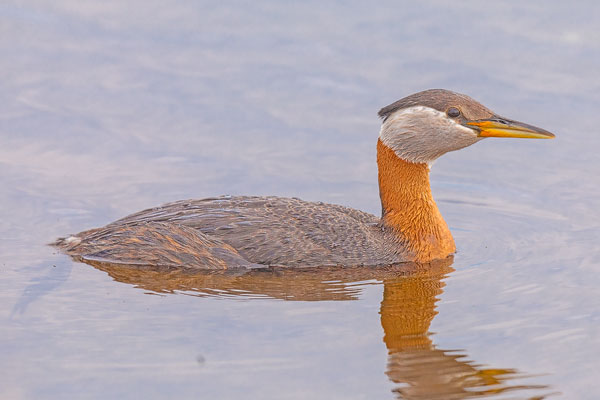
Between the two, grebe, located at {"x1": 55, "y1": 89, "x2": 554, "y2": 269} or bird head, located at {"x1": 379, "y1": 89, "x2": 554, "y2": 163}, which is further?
bird head, located at {"x1": 379, "y1": 89, "x2": 554, "y2": 163}

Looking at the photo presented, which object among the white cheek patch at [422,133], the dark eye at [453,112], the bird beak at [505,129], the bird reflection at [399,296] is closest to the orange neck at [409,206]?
the white cheek patch at [422,133]

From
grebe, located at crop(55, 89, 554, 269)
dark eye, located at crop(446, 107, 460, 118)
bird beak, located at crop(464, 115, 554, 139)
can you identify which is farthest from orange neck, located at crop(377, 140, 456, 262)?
bird beak, located at crop(464, 115, 554, 139)

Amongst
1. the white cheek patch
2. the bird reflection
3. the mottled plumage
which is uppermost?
the white cheek patch

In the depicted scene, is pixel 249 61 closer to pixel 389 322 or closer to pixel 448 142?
pixel 448 142

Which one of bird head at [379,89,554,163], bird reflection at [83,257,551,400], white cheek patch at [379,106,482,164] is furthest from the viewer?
white cheek patch at [379,106,482,164]

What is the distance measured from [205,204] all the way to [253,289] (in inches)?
57.8

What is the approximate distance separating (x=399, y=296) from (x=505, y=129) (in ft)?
6.95

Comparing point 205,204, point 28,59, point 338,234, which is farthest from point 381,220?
point 28,59

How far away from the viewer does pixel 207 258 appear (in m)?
11.7

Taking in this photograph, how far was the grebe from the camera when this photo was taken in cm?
1177

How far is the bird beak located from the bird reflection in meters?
1.46

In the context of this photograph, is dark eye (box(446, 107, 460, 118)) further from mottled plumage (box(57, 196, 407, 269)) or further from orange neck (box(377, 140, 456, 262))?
mottled plumage (box(57, 196, 407, 269))

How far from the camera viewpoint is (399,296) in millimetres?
11172

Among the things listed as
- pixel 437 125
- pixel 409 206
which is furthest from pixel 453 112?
pixel 409 206
